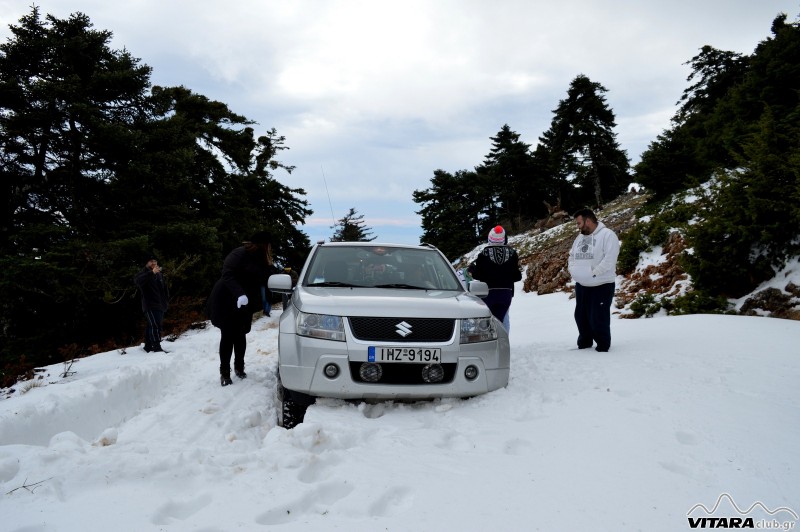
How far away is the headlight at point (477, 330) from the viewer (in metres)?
3.72

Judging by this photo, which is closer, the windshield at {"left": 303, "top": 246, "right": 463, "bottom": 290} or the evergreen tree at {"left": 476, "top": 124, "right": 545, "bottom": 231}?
the windshield at {"left": 303, "top": 246, "right": 463, "bottom": 290}

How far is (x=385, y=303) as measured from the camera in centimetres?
375

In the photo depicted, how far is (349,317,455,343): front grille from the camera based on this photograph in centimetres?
354

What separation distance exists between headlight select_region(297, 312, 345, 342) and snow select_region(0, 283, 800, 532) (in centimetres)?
60

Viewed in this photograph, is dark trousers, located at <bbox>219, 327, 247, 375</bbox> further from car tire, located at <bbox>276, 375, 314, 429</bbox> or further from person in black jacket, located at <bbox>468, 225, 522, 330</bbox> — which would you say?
person in black jacket, located at <bbox>468, 225, 522, 330</bbox>

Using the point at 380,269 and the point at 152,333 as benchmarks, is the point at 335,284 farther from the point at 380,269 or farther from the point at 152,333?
the point at 152,333

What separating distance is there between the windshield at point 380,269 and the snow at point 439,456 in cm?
133

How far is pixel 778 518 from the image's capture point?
7.21 feet

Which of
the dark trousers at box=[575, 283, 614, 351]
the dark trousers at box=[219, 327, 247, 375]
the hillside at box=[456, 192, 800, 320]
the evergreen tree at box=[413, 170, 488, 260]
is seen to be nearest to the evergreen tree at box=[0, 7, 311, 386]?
the dark trousers at box=[219, 327, 247, 375]

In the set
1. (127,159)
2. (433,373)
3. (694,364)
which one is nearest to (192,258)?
(127,159)

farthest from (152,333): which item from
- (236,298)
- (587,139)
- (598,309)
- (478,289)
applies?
(587,139)

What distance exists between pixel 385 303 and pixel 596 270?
128 inches

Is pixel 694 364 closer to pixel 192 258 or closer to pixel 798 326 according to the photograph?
pixel 798 326

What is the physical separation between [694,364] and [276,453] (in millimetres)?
4544
